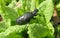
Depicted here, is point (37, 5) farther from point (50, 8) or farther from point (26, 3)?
point (50, 8)

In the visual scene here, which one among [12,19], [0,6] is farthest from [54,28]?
[0,6]

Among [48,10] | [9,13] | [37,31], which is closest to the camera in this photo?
[37,31]

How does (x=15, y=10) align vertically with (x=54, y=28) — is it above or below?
above

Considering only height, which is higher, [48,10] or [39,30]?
[48,10]

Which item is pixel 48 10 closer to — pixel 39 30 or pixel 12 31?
pixel 39 30

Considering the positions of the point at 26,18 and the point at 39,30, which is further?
the point at 26,18

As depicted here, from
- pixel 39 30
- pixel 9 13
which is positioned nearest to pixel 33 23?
pixel 39 30

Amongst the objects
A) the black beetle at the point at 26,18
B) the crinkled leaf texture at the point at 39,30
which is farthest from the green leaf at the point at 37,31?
the black beetle at the point at 26,18

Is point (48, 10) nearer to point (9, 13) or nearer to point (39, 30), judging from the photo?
point (39, 30)

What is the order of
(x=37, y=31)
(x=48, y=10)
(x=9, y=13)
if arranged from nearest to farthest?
1. (x=37, y=31)
2. (x=48, y=10)
3. (x=9, y=13)

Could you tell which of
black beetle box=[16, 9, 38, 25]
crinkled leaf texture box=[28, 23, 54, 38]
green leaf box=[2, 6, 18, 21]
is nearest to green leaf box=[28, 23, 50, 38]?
crinkled leaf texture box=[28, 23, 54, 38]

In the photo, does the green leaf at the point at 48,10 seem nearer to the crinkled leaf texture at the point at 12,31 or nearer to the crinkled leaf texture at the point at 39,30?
the crinkled leaf texture at the point at 39,30
